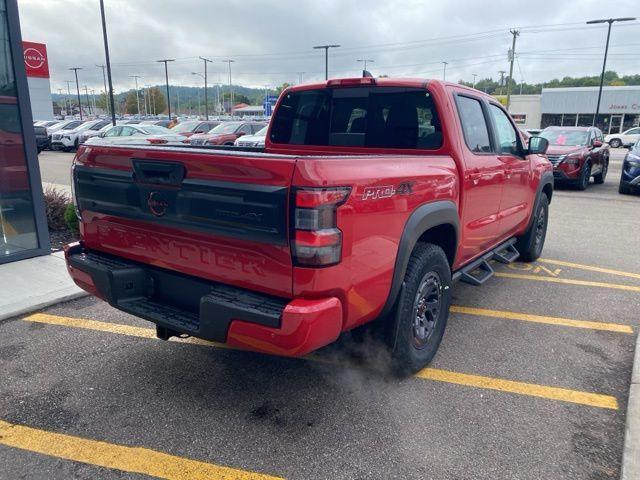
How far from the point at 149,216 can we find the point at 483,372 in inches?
99.0

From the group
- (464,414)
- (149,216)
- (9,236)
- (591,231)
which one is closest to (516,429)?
(464,414)

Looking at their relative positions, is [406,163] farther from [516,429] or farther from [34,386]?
[34,386]

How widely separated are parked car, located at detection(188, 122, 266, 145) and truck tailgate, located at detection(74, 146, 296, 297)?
15513 millimetres

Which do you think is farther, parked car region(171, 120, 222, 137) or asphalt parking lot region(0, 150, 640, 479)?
parked car region(171, 120, 222, 137)

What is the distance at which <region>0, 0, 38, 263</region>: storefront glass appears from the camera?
5.81 m

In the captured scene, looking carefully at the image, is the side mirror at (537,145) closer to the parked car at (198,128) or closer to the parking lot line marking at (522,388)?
the parking lot line marking at (522,388)

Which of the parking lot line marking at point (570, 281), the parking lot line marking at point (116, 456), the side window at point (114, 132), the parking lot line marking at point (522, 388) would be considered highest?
the side window at point (114, 132)

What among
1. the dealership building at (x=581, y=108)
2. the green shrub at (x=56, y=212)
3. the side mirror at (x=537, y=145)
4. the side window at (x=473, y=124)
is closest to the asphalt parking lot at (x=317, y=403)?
the side window at (x=473, y=124)

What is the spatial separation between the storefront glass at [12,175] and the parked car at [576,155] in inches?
470

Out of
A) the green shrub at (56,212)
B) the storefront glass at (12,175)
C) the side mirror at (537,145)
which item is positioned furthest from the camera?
the green shrub at (56,212)

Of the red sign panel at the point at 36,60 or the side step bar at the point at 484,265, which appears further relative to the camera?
the red sign panel at the point at 36,60

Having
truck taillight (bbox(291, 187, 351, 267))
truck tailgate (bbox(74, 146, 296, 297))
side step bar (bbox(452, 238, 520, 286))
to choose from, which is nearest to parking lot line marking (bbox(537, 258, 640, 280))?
side step bar (bbox(452, 238, 520, 286))

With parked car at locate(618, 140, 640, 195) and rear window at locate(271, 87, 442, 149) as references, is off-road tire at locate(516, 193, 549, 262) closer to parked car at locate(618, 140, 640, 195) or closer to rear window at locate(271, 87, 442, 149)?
rear window at locate(271, 87, 442, 149)

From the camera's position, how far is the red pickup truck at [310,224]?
95.7 inches
